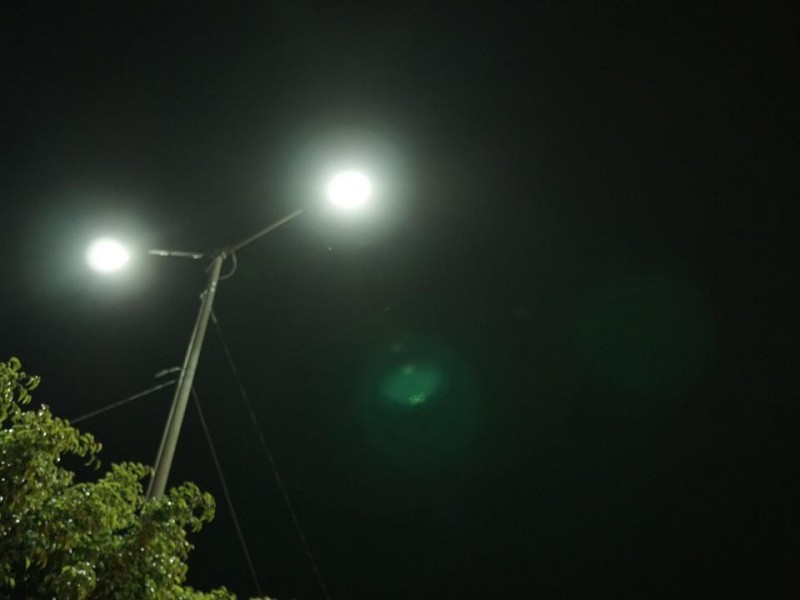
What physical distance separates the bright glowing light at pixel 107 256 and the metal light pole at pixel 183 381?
420 mm

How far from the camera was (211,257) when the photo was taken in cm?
773

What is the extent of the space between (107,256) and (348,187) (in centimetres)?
251

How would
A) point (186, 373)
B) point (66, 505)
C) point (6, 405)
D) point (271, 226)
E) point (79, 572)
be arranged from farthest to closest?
point (271, 226)
point (186, 373)
point (6, 405)
point (66, 505)
point (79, 572)

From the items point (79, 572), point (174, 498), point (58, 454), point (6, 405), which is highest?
point (6, 405)

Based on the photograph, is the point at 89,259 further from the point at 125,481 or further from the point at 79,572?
the point at 79,572

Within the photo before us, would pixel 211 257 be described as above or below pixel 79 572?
above

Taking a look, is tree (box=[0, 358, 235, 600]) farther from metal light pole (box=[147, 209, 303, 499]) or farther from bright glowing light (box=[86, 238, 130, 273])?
bright glowing light (box=[86, 238, 130, 273])

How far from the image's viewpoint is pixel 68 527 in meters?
3.99

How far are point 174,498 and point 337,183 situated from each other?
4166 mm

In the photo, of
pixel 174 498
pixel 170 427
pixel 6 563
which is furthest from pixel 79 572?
pixel 170 427

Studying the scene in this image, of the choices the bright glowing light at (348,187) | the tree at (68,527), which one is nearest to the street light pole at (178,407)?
the tree at (68,527)

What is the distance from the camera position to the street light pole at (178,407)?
5160 mm

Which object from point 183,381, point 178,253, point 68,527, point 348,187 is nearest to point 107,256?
point 178,253

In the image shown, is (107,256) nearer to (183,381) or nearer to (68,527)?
(183,381)
